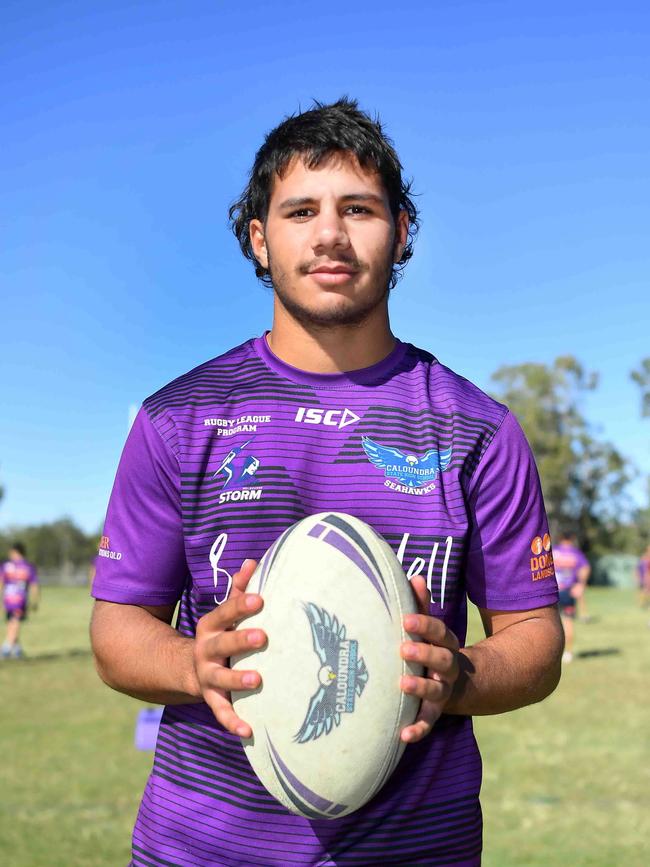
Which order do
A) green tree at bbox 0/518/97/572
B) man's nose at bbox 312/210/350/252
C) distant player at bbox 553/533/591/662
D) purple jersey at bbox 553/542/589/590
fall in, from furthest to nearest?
green tree at bbox 0/518/97/572
purple jersey at bbox 553/542/589/590
distant player at bbox 553/533/591/662
man's nose at bbox 312/210/350/252

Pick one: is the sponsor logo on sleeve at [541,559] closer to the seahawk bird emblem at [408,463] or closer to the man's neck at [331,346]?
the seahawk bird emblem at [408,463]

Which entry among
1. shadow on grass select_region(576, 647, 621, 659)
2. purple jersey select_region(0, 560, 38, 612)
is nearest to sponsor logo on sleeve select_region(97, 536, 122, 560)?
purple jersey select_region(0, 560, 38, 612)

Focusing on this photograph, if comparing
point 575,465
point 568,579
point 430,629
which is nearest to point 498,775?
point 430,629

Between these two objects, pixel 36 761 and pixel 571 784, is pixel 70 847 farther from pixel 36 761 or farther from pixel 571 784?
pixel 571 784

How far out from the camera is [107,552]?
9.11 feet

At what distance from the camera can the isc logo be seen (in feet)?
8.91

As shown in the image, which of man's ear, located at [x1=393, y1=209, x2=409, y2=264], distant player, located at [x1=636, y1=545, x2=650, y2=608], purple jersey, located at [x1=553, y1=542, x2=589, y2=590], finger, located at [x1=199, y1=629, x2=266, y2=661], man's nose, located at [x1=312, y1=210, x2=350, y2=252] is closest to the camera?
finger, located at [x1=199, y1=629, x2=266, y2=661]

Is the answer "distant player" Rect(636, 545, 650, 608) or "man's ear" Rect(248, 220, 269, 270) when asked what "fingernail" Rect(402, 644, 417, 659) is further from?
"distant player" Rect(636, 545, 650, 608)

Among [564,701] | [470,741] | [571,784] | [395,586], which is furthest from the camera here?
[564,701]

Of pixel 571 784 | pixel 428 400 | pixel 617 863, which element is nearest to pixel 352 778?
pixel 428 400

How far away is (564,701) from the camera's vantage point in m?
13.5

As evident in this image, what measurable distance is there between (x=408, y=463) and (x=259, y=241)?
0.94 meters

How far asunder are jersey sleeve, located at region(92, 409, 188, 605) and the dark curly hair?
87cm

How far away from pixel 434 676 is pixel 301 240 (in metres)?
1.27
